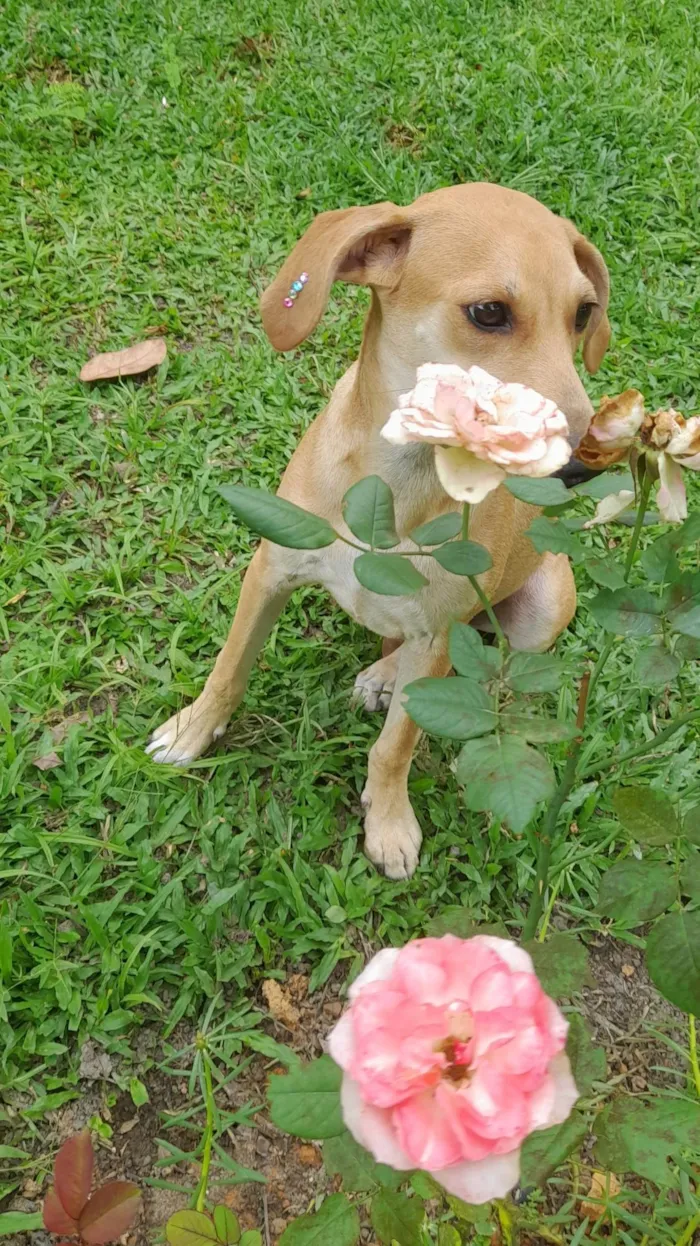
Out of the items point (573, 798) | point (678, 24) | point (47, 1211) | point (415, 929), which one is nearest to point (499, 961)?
point (47, 1211)

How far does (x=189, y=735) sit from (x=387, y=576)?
178cm

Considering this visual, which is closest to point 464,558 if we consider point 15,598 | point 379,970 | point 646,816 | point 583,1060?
point 646,816

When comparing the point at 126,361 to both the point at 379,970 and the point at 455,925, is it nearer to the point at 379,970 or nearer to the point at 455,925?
the point at 455,925

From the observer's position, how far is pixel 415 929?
8.43ft

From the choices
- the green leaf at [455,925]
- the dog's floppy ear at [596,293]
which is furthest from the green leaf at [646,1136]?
the dog's floppy ear at [596,293]

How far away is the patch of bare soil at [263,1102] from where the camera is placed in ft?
6.57

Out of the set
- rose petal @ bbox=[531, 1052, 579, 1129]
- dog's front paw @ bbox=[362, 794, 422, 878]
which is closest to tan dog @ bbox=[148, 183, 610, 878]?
dog's front paw @ bbox=[362, 794, 422, 878]

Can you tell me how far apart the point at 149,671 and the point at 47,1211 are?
1.98 metres

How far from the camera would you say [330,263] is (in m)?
1.98

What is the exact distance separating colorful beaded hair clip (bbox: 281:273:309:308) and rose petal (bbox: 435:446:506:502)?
3.85ft

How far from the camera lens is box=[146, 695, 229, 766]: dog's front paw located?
2.72m

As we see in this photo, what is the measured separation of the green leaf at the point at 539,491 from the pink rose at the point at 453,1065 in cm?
59

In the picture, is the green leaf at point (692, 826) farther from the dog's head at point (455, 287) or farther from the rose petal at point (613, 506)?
the dog's head at point (455, 287)

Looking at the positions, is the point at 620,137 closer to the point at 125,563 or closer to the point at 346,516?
the point at 125,563
